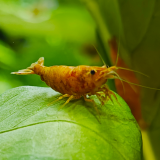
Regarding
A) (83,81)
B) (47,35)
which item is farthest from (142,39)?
(47,35)

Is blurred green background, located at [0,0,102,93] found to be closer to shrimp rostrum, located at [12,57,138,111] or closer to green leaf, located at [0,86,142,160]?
shrimp rostrum, located at [12,57,138,111]

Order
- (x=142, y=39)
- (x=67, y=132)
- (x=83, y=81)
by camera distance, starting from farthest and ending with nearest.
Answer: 1. (x=142, y=39)
2. (x=83, y=81)
3. (x=67, y=132)

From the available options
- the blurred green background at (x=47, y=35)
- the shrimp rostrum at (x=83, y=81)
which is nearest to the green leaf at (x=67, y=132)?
the shrimp rostrum at (x=83, y=81)

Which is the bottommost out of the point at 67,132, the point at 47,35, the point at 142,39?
the point at 67,132

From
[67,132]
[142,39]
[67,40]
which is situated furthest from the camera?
[67,40]

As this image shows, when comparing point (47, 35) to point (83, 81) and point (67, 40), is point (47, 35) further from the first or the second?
point (83, 81)

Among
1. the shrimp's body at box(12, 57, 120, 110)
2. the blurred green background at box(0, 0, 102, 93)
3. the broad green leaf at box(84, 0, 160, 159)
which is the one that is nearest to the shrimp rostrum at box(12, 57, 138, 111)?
the shrimp's body at box(12, 57, 120, 110)
